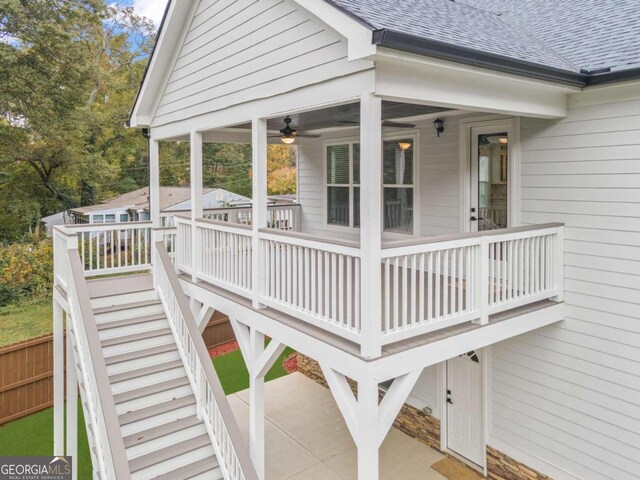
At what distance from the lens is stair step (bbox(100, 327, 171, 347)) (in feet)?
22.9

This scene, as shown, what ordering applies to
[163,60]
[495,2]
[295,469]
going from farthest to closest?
1. [495,2]
2. [163,60]
3. [295,469]

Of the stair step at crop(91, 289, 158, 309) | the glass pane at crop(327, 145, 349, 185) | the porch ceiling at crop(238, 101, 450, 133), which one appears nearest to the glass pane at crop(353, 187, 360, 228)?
the glass pane at crop(327, 145, 349, 185)

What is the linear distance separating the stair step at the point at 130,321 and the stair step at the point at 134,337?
0.20 m

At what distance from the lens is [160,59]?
8.25 meters

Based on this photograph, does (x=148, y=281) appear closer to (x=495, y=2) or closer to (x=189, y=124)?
(x=189, y=124)

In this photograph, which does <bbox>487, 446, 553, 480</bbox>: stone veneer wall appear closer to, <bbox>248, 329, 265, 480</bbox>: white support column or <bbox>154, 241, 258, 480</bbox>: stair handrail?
<bbox>248, 329, 265, 480</bbox>: white support column

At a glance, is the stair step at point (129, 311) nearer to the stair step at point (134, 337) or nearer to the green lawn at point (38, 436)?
the stair step at point (134, 337)

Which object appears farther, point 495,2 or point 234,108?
point 495,2

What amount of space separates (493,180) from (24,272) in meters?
17.4

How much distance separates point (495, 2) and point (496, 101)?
5322 millimetres

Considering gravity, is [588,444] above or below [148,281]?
below

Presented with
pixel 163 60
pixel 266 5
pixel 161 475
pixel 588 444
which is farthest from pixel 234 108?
pixel 588 444

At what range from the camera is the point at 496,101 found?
16.0 feet

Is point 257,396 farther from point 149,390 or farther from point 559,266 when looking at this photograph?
point 559,266
